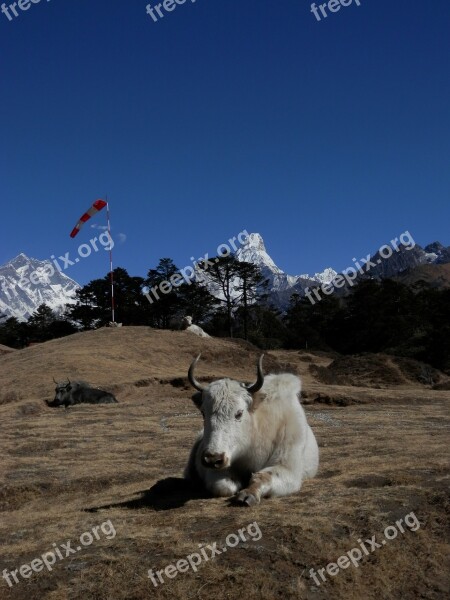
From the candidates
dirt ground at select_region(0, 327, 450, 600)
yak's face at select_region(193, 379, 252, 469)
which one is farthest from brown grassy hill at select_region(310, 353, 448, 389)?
yak's face at select_region(193, 379, 252, 469)

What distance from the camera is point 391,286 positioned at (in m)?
58.8

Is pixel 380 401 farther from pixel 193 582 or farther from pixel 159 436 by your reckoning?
pixel 193 582

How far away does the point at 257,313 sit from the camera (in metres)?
62.1

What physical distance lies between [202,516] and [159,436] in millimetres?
7945

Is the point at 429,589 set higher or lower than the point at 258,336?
lower

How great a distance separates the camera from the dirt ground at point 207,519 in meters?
4.50

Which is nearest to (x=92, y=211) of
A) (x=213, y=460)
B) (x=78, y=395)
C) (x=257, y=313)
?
(x=78, y=395)

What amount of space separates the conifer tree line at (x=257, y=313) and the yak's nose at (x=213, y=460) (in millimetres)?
44252

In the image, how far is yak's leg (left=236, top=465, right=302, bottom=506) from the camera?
19.5 ft

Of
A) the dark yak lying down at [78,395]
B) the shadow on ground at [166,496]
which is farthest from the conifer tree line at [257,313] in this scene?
the shadow on ground at [166,496]

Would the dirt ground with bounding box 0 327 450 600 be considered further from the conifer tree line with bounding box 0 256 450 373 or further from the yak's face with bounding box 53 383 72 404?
the conifer tree line with bounding box 0 256 450 373

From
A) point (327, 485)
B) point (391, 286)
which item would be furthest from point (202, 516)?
→ point (391, 286)

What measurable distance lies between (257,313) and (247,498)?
56.3 metres

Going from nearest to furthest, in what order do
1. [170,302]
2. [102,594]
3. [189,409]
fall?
[102,594] < [189,409] < [170,302]
